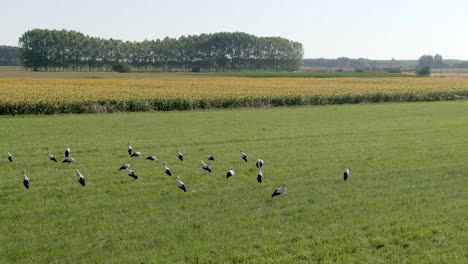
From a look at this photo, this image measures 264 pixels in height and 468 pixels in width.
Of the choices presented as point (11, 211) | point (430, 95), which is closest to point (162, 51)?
point (430, 95)

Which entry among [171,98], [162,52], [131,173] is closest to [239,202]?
[131,173]

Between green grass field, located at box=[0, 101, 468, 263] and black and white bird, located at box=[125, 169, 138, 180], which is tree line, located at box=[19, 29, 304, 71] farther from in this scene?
black and white bird, located at box=[125, 169, 138, 180]

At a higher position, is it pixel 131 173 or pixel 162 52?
pixel 162 52

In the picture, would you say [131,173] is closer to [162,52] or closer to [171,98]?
[171,98]

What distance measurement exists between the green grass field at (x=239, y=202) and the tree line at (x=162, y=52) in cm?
13818

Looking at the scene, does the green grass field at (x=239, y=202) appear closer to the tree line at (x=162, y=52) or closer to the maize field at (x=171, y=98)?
the maize field at (x=171, y=98)

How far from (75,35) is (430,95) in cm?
12773

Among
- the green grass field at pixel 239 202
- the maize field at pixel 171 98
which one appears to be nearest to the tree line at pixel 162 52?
the maize field at pixel 171 98

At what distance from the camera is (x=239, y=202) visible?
11672 millimetres

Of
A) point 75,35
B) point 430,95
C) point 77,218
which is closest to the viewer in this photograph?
point 77,218

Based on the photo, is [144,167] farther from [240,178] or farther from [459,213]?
[459,213]

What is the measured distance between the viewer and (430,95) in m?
53.8

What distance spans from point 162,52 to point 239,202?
15596 cm

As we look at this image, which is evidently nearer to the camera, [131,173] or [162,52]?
[131,173]
